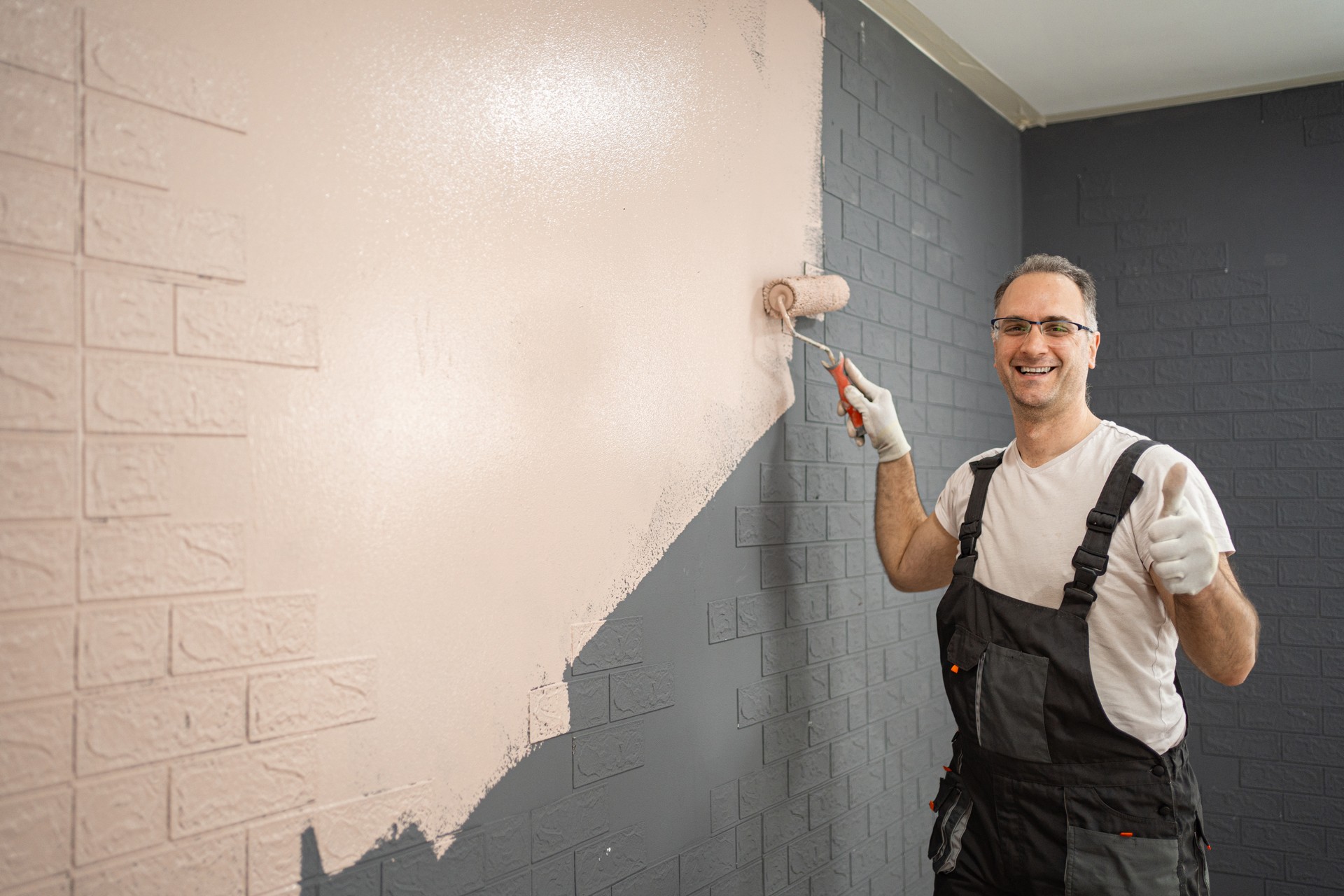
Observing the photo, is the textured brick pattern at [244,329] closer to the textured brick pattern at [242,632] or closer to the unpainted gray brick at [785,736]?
the textured brick pattern at [242,632]

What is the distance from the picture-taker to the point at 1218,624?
1.71m

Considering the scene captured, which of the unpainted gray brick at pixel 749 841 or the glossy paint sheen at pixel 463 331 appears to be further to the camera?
the unpainted gray brick at pixel 749 841

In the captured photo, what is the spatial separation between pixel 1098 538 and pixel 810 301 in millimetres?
829

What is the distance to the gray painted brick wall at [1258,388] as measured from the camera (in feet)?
11.2

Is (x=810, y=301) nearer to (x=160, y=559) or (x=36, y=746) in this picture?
(x=160, y=559)

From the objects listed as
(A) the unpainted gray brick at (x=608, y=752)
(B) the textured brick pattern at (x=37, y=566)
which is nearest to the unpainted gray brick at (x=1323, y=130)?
(A) the unpainted gray brick at (x=608, y=752)

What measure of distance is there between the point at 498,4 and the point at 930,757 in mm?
2570

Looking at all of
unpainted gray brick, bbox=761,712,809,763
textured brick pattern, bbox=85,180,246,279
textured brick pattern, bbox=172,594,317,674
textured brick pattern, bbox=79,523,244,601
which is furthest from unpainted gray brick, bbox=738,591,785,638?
textured brick pattern, bbox=85,180,246,279

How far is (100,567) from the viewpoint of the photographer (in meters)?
1.13

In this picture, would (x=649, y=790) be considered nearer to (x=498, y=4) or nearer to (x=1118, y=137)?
(x=498, y=4)

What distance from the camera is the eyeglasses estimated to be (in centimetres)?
207

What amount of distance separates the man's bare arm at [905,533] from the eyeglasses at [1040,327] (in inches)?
15.2

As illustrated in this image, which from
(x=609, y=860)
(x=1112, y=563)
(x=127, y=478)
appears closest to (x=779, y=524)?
(x=1112, y=563)

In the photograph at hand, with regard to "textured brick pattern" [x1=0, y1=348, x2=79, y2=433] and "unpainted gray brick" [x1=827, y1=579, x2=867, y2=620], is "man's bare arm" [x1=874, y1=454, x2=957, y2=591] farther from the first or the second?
"textured brick pattern" [x1=0, y1=348, x2=79, y2=433]
